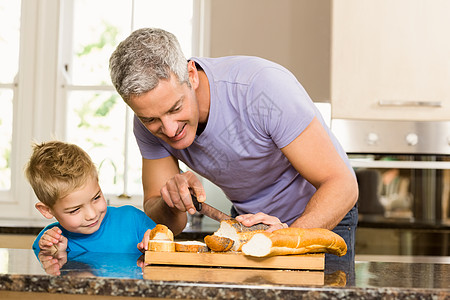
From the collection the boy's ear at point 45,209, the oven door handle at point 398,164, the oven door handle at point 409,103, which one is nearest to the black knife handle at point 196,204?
the boy's ear at point 45,209

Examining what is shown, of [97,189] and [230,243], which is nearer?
[230,243]

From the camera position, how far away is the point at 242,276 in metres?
0.88

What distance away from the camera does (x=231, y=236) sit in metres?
1.05

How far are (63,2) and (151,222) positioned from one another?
184 centimetres

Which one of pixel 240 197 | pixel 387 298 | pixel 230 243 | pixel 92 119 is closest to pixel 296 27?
pixel 92 119

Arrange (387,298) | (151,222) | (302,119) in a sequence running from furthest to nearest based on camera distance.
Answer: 1. (151,222)
2. (302,119)
3. (387,298)

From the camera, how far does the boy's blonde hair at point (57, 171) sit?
1.53 meters

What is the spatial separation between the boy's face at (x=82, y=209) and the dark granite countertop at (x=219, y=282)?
0.53m

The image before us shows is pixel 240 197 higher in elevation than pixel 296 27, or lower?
lower

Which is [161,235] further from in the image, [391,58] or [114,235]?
[391,58]

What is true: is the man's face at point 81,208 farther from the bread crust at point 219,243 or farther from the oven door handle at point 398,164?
the oven door handle at point 398,164

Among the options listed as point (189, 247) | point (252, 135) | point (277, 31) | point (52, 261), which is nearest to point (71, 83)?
point (277, 31)

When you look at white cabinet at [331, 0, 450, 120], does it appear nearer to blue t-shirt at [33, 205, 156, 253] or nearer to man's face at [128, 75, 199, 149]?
blue t-shirt at [33, 205, 156, 253]

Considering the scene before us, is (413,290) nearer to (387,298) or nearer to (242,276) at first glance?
(387,298)
